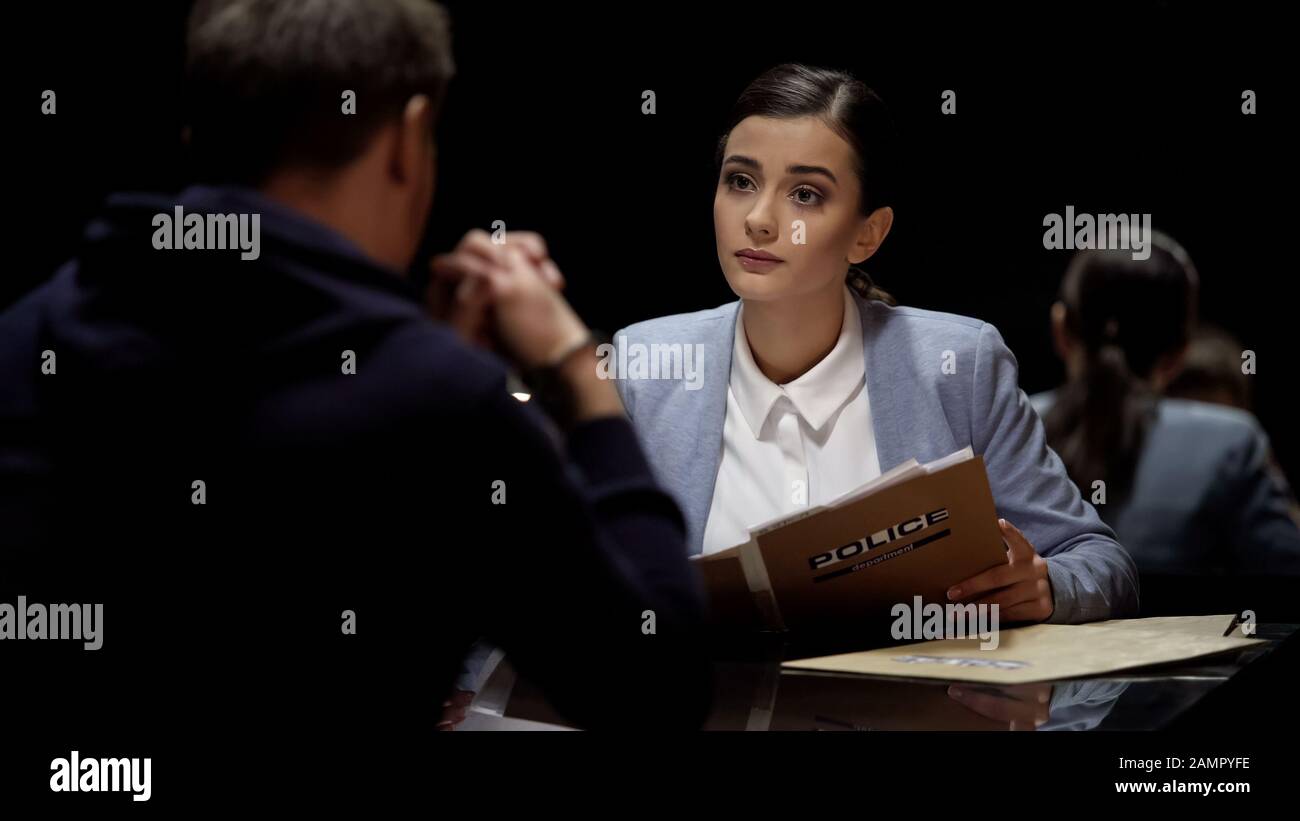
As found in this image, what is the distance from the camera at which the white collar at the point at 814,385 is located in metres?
2.58

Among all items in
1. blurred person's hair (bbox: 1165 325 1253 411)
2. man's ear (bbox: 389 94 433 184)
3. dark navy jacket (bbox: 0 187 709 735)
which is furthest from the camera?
blurred person's hair (bbox: 1165 325 1253 411)

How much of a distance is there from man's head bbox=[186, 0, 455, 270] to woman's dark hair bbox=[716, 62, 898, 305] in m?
1.29

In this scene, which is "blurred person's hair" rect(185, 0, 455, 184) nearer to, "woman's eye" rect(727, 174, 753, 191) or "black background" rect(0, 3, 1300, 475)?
"woman's eye" rect(727, 174, 753, 191)

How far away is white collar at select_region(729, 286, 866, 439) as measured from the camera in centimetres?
258

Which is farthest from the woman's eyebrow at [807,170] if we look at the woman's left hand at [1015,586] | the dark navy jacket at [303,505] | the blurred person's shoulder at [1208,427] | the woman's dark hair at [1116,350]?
the blurred person's shoulder at [1208,427]

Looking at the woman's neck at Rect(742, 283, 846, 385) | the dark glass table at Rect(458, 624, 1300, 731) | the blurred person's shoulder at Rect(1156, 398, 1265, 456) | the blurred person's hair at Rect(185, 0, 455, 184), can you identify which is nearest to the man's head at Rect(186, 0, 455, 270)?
the blurred person's hair at Rect(185, 0, 455, 184)

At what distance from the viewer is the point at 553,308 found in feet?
4.60

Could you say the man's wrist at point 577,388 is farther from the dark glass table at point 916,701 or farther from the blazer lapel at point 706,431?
the blazer lapel at point 706,431

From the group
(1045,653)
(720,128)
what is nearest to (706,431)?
(1045,653)

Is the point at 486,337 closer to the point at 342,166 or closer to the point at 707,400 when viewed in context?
the point at 342,166

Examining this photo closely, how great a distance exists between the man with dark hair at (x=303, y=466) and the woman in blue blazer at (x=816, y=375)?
119 cm

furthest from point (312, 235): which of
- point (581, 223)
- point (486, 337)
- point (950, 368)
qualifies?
point (581, 223)

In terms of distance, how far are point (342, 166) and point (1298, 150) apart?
4.17m

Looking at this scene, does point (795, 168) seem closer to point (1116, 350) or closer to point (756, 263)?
point (756, 263)
